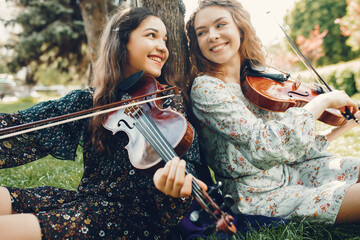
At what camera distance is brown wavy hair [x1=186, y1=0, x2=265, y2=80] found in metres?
1.90

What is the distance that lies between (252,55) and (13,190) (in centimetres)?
176

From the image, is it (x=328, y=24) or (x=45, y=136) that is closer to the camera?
(x=45, y=136)

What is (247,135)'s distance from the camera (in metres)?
1.50

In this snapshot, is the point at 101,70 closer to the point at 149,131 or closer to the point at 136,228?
the point at 149,131

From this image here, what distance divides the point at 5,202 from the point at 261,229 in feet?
4.31

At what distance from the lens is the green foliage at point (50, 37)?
9.70m

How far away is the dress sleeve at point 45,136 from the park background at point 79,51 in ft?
2.56

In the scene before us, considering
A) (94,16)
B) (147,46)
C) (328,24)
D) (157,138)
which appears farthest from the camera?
(328,24)

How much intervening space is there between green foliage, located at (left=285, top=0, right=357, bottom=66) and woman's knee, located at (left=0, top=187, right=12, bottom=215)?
867 inches

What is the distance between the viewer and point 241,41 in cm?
206

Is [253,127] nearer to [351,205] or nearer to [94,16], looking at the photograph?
[351,205]

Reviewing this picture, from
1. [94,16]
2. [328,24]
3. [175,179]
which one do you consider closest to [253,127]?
[175,179]

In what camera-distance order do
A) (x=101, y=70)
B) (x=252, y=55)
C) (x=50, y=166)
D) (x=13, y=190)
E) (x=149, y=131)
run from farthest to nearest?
(x=50, y=166), (x=252, y=55), (x=101, y=70), (x=13, y=190), (x=149, y=131)

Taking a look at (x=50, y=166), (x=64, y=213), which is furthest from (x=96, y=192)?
(x=50, y=166)
